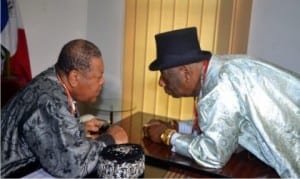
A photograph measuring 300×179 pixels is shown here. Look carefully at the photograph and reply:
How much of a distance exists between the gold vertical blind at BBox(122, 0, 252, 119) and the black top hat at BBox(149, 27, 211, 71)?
132 centimetres

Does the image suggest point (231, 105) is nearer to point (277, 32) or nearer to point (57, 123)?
point (57, 123)

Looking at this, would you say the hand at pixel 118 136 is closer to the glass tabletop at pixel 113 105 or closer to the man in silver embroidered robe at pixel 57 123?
the man in silver embroidered robe at pixel 57 123

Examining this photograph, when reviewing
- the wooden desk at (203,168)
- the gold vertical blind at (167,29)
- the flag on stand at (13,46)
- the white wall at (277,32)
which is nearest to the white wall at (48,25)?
the flag on stand at (13,46)

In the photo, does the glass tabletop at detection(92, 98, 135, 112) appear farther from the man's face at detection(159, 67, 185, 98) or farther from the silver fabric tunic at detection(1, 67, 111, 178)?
the silver fabric tunic at detection(1, 67, 111, 178)

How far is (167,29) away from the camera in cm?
309

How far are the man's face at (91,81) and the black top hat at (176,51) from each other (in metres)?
0.27

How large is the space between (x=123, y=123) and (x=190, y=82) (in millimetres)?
464

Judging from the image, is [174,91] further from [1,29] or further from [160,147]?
[1,29]

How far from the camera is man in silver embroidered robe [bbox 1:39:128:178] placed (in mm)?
1272

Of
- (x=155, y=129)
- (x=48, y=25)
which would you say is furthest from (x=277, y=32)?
(x=48, y=25)

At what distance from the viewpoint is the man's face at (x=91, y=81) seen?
4.64ft

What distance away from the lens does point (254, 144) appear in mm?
1566

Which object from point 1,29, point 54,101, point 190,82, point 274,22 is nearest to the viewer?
point 54,101

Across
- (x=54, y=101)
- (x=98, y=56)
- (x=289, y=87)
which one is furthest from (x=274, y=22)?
(x=54, y=101)
